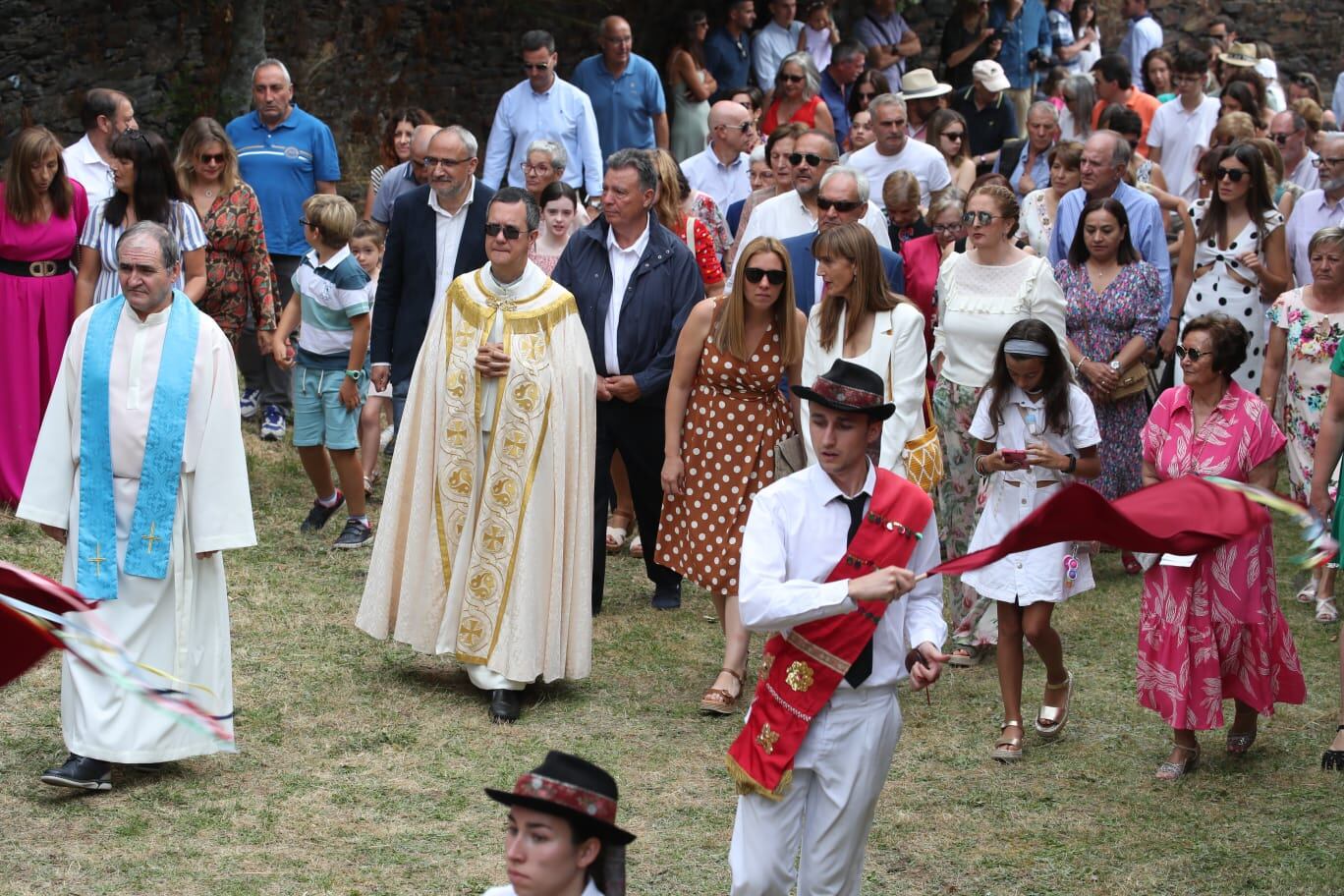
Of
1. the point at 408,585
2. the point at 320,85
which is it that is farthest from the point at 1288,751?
the point at 320,85

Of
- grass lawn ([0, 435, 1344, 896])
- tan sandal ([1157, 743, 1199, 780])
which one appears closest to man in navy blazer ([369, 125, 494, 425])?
grass lawn ([0, 435, 1344, 896])

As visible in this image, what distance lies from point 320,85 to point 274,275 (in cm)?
458

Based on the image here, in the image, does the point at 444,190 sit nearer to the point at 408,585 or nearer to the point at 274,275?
the point at 408,585

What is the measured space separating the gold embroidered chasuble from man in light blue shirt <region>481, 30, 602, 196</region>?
5.45 metres

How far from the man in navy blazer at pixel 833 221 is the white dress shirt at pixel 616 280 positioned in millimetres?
727

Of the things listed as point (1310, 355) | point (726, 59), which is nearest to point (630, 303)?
point (1310, 355)

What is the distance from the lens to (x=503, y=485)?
7230 mm

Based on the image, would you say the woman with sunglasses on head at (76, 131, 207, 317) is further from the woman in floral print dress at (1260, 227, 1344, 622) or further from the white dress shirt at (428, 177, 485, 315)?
the woman in floral print dress at (1260, 227, 1344, 622)

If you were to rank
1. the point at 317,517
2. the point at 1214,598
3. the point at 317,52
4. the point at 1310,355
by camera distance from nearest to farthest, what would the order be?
the point at 1214,598, the point at 1310,355, the point at 317,517, the point at 317,52

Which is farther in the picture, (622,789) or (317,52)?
(317,52)

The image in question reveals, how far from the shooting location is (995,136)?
14.2 m

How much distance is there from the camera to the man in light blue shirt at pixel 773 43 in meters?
16.4

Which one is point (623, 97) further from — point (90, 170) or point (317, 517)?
point (317, 517)

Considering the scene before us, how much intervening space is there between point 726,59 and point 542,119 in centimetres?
393
